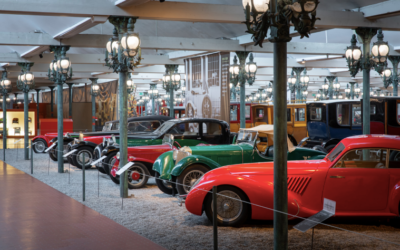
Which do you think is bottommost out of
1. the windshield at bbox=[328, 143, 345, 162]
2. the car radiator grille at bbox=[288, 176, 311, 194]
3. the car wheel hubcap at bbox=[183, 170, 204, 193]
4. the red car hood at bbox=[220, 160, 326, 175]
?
the car wheel hubcap at bbox=[183, 170, 204, 193]

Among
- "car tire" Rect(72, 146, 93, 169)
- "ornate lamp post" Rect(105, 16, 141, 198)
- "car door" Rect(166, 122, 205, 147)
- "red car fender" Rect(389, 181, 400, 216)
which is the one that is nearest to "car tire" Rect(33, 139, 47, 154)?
"car tire" Rect(72, 146, 93, 169)

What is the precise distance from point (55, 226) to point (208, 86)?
10.7m

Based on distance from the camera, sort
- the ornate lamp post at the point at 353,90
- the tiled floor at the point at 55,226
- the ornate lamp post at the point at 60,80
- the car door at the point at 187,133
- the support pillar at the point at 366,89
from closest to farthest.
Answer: the tiled floor at the point at 55,226
the support pillar at the point at 366,89
the car door at the point at 187,133
the ornate lamp post at the point at 60,80
the ornate lamp post at the point at 353,90

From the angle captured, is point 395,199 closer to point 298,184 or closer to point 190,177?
point 298,184

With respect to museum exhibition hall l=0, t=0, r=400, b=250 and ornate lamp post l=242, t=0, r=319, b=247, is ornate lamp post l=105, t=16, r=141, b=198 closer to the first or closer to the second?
museum exhibition hall l=0, t=0, r=400, b=250

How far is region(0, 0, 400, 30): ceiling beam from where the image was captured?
29.2ft

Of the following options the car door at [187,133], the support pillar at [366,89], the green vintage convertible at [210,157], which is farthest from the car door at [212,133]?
the support pillar at [366,89]

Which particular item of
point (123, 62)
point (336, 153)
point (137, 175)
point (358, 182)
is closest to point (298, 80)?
point (137, 175)

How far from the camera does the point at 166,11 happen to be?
32.0 ft

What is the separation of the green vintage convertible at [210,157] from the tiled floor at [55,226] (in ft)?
5.43

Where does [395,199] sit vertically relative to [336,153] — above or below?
below

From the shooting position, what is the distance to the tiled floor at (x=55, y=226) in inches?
215

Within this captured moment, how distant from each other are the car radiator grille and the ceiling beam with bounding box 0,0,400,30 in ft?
17.6

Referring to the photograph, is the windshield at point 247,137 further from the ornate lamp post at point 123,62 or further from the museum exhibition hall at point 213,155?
the ornate lamp post at point 123,62
